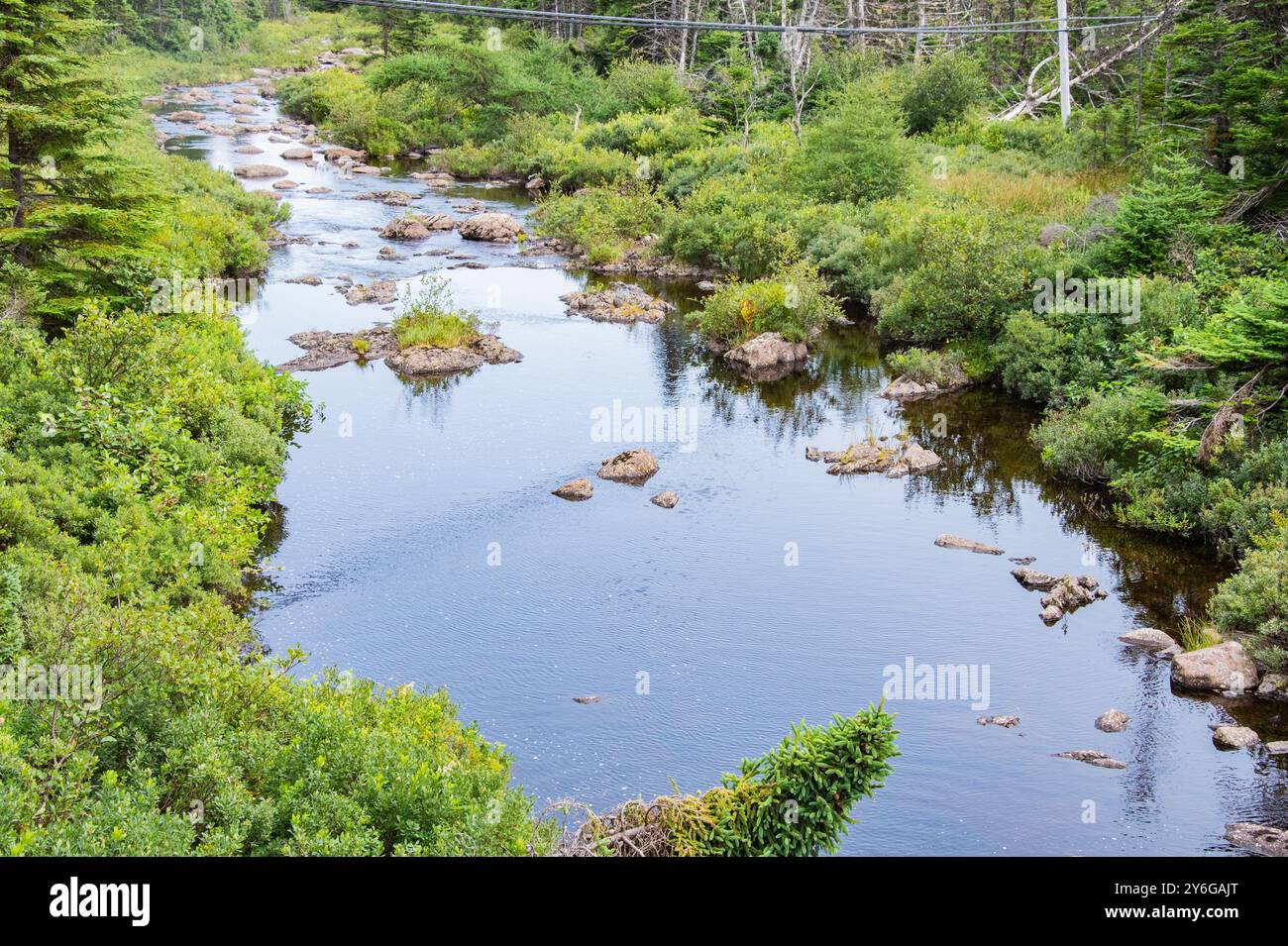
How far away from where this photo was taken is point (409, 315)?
30953mm

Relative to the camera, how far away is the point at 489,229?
140 feet

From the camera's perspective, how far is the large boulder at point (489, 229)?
42.5 meters

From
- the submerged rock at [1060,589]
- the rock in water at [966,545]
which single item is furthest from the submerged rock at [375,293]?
the submerged rock at [1060,589]

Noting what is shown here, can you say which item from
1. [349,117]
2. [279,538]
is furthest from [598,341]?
[349,117]

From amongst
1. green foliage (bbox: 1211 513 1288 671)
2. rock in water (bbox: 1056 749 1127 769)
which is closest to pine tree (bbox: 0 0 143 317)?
rock in water (bbox: 1056 749 1127 769)

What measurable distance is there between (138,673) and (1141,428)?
18.3 meters

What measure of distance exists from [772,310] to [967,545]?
12.7m

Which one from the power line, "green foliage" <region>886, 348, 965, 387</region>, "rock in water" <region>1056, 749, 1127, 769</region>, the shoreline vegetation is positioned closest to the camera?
the shoreline vegetation

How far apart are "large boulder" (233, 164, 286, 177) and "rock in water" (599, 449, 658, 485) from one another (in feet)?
110

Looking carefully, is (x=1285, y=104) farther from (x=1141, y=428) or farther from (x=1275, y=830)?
(x=1275, y=830)

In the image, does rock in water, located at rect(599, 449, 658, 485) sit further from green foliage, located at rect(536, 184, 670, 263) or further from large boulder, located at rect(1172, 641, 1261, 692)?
green foliage, located at rect(536, 184, 670, 263)

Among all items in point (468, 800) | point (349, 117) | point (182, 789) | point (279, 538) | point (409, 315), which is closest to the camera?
point (182, 789)

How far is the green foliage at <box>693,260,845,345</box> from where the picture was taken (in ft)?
102

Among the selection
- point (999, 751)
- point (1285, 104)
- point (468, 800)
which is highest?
point (1285, 104)
